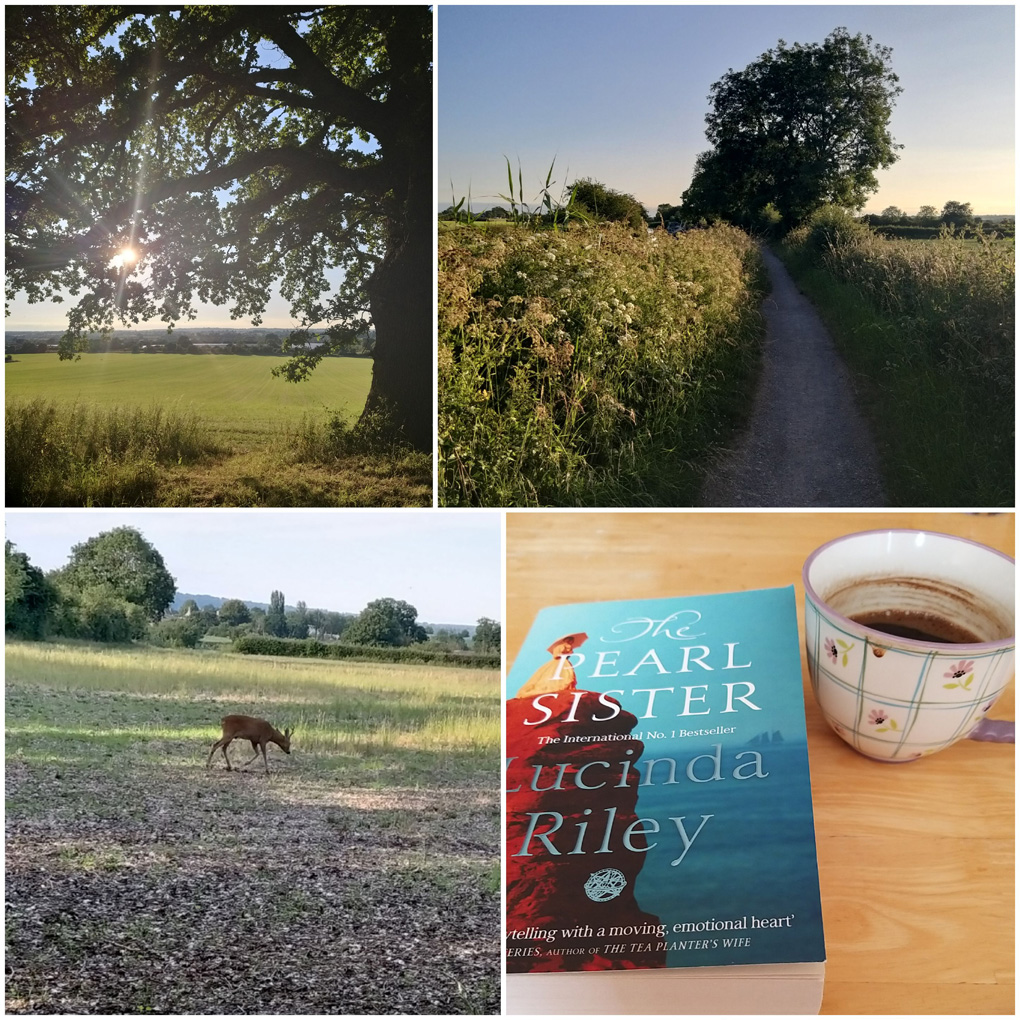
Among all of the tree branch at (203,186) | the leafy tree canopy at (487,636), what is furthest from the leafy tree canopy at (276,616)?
Answer: the tree branch at (203,186)

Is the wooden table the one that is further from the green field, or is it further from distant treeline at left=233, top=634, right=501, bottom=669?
the green field

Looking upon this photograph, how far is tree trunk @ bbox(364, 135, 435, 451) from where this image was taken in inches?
61.1

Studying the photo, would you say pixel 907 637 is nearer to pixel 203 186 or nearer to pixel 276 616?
pixel 276 616

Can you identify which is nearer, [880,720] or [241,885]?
[880,720]

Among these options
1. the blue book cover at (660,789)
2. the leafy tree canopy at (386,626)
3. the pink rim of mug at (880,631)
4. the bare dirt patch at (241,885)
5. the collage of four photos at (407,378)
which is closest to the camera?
the pink rim of mug at (880,631)

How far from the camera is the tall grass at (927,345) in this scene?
1543mm

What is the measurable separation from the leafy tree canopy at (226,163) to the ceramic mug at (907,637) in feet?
2.62

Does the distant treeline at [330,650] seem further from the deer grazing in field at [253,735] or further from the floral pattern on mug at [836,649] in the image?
the floral pattern on mug at [836,649]

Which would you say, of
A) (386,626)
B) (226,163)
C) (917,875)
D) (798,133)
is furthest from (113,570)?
(798,133)

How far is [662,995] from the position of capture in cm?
102

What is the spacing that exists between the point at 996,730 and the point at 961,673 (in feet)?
0.70

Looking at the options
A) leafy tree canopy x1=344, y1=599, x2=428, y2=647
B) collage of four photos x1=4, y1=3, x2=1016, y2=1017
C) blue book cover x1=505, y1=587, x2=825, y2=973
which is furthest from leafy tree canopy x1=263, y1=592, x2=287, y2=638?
blue book cover x1=505, y1=587, x2=825, y2=973

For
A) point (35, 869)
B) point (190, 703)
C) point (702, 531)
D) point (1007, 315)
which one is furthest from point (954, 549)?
point (35, 869)

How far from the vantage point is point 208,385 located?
5.24 ft
